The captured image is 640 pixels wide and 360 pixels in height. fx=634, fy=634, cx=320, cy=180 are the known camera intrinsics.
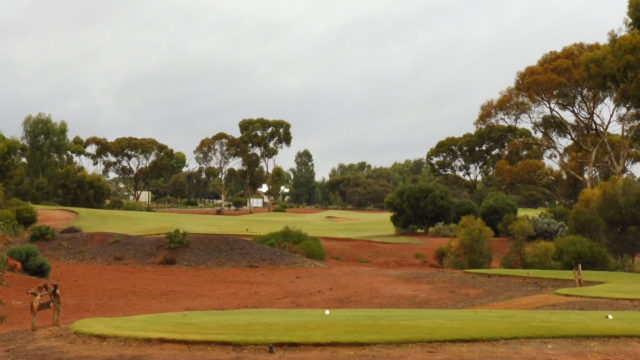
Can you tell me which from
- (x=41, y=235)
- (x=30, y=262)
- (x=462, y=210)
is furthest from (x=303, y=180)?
(x=30, y=262)

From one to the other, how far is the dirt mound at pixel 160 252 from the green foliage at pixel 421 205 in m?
23.5

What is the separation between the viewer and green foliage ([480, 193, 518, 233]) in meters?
54.8

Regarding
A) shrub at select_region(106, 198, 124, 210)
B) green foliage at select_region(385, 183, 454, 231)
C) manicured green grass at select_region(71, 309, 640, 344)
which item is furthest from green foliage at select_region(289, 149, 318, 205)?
manicured green grass at select_region(71, 309, 640, 344)

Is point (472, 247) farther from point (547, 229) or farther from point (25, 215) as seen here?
point (25, 215)

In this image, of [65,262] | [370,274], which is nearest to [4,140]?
[65,262]

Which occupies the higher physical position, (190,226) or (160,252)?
(190,226)

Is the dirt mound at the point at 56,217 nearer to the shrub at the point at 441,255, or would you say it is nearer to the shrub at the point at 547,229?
the shrub at the point at 441,255

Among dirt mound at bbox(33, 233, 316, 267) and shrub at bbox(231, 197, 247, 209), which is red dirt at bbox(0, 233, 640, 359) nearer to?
dirt mound at bbox(33, 233, 316, 267)

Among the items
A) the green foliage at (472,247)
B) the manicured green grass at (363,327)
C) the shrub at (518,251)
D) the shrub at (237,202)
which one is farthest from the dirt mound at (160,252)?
the shrub at (237,202)

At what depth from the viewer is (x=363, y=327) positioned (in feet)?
42.4

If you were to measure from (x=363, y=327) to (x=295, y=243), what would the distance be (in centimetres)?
2585

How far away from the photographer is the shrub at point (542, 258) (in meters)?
32.5

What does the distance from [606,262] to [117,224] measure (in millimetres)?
38004

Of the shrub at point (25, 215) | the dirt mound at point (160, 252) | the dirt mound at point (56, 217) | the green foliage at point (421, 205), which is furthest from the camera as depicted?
the green foliage at point (421, 205)
